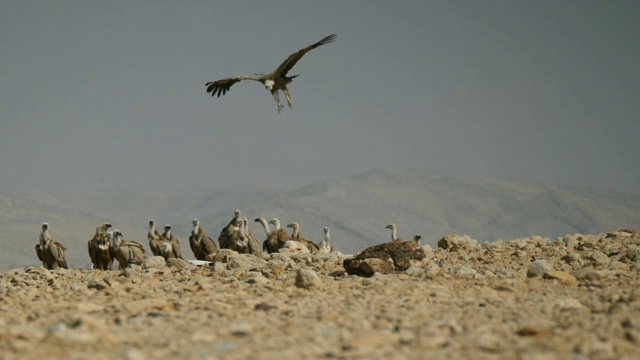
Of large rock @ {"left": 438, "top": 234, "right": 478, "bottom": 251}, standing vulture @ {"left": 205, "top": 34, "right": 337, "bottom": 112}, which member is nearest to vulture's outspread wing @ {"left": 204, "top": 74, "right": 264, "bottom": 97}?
standing vulture @ {"left": 205, "top": 34, "right": 337, "bottom": 112}

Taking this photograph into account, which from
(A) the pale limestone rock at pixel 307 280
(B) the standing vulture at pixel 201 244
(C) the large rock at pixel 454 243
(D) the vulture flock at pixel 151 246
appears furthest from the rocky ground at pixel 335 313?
(B) the standing vulture at pixel 201 244

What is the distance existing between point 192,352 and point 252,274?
20.5 ft

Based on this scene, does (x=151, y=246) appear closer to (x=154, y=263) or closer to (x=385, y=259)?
(x=154, y=263)

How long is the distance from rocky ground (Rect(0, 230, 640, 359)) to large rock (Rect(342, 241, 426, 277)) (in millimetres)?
234

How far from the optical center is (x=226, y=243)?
2356 centimetres

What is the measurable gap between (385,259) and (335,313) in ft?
16.6

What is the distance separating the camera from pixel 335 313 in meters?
9.27

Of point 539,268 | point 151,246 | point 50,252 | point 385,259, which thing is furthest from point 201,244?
point 539,268

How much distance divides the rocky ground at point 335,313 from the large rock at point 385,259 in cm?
23

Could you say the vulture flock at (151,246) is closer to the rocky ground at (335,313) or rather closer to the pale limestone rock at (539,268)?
the rocky ground at (335,313)

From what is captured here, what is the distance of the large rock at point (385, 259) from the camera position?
13820 mm

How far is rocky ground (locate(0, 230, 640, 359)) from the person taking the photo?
753 cm

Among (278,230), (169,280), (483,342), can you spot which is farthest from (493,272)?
(278,230)

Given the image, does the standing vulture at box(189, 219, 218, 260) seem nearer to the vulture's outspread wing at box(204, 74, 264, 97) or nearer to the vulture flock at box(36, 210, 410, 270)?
the vulture flock at box(36, 210, 410, 270)
